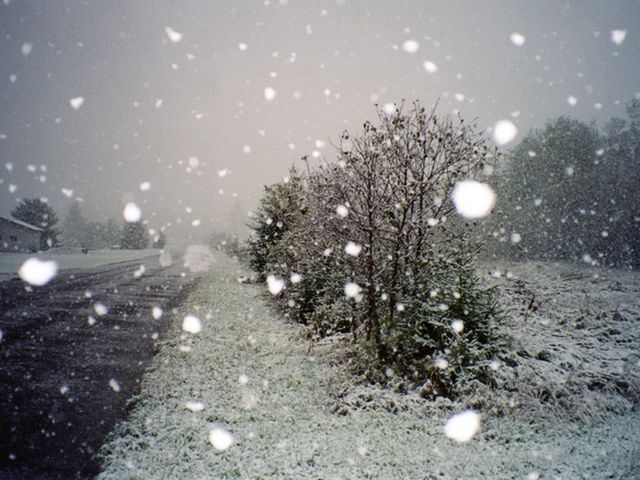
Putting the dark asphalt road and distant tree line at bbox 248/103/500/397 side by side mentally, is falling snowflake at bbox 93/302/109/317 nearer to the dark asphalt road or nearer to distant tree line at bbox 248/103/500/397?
the dark asphalt road

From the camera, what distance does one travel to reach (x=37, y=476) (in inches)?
131

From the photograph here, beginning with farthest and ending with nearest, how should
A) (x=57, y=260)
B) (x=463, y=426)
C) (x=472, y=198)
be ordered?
1. (x=57, y=260)
2. (x=472, y=198)
3. (x=463, y=426)

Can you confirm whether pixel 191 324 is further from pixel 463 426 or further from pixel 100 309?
pixel 463 426

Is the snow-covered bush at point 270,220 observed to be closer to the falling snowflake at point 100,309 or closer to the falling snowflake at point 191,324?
the falling snowflake at point 191,324

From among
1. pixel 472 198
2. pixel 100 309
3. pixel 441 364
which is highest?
pixel 472 198

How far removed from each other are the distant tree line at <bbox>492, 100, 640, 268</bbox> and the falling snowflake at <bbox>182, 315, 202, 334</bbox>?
19.4 m

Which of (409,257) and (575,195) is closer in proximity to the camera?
(409,257)

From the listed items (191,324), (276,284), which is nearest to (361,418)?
(191,324)

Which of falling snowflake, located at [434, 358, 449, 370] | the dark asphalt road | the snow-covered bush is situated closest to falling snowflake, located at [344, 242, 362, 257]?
falling snowflake, located at [434, 358, 449, 370]

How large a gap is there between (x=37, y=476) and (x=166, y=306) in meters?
9.53

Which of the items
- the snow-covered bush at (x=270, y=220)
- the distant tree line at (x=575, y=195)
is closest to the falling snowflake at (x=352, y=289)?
the snow-covered bush at (x=270, y=220)

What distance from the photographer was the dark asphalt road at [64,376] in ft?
12.0

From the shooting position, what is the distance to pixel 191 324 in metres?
9.36

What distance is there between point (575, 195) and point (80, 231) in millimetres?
111403
